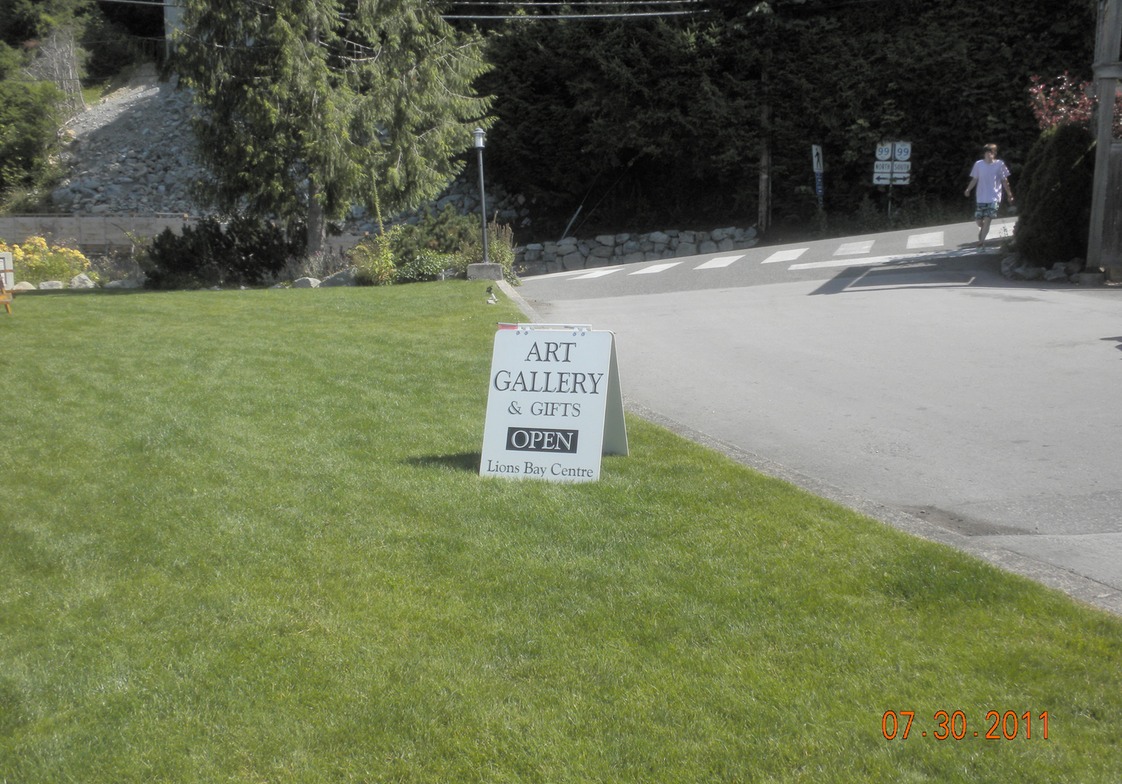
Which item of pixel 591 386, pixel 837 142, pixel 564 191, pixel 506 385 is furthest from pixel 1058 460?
pixel 564 191

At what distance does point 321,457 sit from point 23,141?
4544 centimetres

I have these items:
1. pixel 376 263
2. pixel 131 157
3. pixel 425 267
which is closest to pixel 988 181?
pixel 425 267

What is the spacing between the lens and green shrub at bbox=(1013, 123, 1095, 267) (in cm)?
1570

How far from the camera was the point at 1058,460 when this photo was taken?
22.2 feet

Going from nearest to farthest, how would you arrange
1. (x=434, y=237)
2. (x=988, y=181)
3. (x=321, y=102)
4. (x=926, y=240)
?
(x=988, y=181) → (x=926, y=240) → (x=434, y=237) → (x=321, y=102)

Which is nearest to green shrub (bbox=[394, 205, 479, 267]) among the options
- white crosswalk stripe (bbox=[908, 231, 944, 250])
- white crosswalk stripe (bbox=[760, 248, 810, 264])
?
white crosswalk stripe (bbox=[760, 248, 810, 264])

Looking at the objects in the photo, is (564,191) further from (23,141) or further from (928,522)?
(928,522)

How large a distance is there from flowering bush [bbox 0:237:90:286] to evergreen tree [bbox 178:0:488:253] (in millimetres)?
4496

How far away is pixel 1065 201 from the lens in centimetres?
1574

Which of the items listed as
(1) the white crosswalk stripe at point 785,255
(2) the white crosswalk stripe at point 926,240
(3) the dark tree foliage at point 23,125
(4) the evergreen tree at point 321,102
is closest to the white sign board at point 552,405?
(1) the white crosswalk stripe at point 785,255

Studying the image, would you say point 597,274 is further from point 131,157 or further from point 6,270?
point 131,157

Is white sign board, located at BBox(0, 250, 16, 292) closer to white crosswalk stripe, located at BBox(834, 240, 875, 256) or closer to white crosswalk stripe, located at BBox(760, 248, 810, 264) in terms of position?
white crosswalk stripe, located at BBox(760, 248, 810, 264)

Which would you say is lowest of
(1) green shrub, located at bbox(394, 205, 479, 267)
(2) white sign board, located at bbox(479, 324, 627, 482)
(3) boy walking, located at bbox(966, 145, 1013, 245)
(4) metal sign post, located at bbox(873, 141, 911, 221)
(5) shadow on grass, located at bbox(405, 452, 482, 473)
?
(5) shadow on grass, located at bbox(405, 452, 482, 473)

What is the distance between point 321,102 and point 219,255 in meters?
4.35
